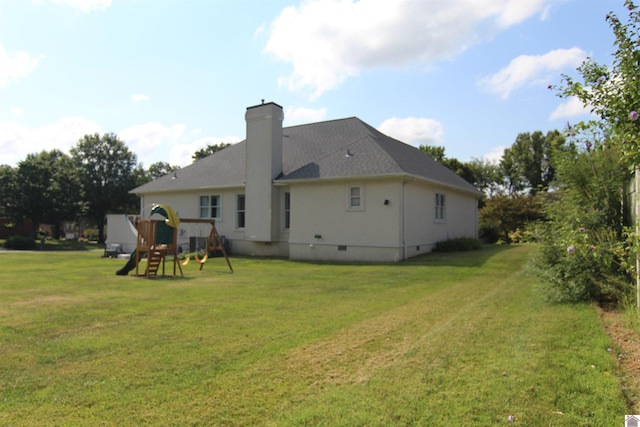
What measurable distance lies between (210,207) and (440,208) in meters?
11.7

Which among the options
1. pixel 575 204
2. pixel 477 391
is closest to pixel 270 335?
pixel 477 391

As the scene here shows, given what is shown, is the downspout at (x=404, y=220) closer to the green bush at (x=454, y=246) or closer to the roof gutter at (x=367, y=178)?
the roof gutter at (x=367, y=178)

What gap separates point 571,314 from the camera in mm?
6738

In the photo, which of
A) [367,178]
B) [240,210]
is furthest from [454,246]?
[240,210]

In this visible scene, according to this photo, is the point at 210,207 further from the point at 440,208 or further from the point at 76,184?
the point at 76,184

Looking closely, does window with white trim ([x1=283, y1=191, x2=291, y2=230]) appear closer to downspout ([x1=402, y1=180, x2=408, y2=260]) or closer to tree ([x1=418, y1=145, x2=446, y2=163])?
downspout ([x1=402, y1=180, x2=408, y2=260])

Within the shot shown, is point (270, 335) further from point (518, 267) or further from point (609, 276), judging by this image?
point (518, 267)

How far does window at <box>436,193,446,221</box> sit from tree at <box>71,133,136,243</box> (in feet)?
134

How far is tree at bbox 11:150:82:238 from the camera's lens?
4269 cm

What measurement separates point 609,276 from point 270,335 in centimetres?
525

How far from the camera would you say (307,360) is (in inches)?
199

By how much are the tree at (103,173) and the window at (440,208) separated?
4088cm

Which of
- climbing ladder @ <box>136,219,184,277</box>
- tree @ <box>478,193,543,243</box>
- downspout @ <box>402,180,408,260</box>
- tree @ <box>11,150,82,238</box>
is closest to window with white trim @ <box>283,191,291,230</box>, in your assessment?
downspout @ <box>402,180,408,260</box>

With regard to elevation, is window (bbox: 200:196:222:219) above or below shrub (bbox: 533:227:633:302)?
above
